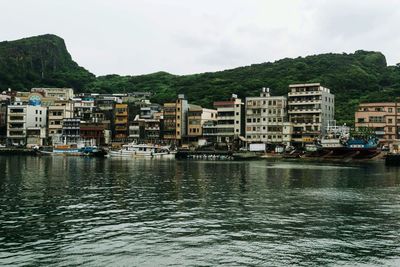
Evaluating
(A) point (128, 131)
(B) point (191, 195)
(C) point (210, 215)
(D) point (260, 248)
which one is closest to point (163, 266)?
(D) point (260, 248)

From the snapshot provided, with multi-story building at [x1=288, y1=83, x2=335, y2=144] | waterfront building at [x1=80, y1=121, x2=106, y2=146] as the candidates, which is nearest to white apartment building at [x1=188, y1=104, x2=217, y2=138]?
multi-story building at [x1=288, y1=83, x2=335, y2=144]

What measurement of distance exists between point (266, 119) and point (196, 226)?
381 feet

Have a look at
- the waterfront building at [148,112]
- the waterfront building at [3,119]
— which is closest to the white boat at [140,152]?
the waterfront building at [148,112]

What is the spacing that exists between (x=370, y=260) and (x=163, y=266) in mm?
9421

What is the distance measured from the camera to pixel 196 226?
26.5 meters

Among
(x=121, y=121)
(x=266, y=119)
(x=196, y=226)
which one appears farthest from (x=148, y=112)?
(x=196, y=226)

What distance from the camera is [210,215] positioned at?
3027 centimetres

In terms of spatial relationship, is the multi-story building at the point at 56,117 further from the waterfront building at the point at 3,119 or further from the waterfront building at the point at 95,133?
the waterfront building at the point at 3,119

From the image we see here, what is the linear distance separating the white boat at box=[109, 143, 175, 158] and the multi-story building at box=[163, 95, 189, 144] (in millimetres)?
13507

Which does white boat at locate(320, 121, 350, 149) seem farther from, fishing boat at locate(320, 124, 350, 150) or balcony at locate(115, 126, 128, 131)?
balcony at locate(115, 126, 128, 131)

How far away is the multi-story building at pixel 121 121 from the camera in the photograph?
503 feet

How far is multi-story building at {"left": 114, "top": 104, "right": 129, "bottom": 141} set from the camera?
503 ft

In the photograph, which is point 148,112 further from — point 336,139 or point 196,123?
point 336,139

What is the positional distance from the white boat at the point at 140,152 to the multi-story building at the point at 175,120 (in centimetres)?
1351
